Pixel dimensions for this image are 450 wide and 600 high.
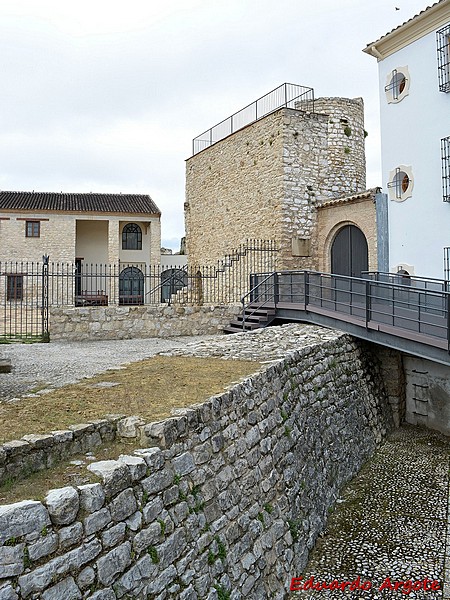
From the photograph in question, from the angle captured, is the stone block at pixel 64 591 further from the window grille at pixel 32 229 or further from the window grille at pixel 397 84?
the window grille at pixel 32 229

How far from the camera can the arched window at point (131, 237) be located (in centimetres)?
3036

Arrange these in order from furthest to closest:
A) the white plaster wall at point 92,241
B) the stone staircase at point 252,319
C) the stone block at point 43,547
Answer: the white plaster wall at point 92,241
the stone staircase at point 252,319
the stone block at point 43,547

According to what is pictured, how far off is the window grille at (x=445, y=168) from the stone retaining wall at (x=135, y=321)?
5834mm

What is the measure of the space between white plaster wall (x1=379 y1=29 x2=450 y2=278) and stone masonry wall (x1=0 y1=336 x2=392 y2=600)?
5544 mm

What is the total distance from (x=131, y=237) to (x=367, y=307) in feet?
76.1

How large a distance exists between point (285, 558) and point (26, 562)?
3.30 m

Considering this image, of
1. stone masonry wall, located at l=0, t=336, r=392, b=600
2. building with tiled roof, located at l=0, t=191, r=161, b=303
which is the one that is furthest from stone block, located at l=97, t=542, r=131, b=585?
building with tiled roof, located at l=0, t=191, r=161, b=303

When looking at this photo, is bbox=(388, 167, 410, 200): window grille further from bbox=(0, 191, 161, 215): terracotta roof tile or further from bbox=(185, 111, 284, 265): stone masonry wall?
bbox=(0, 191, 161, 215): terracotta roof tile

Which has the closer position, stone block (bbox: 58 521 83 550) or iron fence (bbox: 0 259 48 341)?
stone block (bbox: 58 521 83 550)

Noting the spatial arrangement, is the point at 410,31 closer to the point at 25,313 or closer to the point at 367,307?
the point at 367,307

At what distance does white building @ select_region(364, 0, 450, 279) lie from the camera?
36.3ft

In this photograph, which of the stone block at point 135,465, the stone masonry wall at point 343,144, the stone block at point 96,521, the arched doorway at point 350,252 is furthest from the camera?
the stone masonry wall at point 343,144

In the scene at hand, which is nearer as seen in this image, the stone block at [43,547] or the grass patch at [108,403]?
the stone block at [43,547]

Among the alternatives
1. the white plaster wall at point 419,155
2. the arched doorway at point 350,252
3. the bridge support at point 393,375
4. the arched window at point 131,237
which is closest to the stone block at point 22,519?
the bridge support at point 393,375
